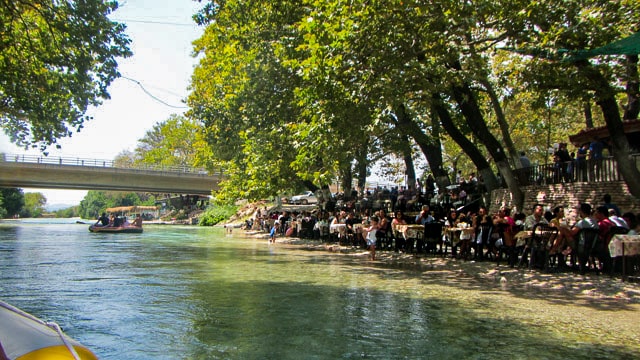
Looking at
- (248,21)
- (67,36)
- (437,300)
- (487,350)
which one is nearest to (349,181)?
(248,21)

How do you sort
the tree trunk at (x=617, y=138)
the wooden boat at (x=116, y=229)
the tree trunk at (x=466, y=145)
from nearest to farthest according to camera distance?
1. the tree trunk at (x=617, y=138)
2. the tree trunk at (x=466, y=145)
3. the wooden boat at (x=116, y=229)

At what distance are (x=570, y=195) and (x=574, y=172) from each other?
0.76 meters

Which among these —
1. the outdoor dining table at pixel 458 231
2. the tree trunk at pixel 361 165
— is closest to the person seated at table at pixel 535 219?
the outdoor dining table at pixel 458 231

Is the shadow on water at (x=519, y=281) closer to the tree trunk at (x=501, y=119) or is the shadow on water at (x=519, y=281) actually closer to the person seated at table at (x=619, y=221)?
the person seated at table at (x=619, y=221)

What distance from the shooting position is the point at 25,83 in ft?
56.0

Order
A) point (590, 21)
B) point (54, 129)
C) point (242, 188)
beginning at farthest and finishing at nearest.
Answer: point (242, 188) → point (54, 129) → point (590, 21)

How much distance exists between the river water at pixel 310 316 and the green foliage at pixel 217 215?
153ft

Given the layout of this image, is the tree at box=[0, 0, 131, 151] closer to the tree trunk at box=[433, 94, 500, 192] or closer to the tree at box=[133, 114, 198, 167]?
the tree trunk at box=[433, 94, 500, 192]

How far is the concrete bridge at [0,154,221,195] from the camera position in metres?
45.6

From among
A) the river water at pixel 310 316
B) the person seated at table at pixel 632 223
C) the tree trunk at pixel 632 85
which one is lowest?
Result: the river water at pixel 310 316

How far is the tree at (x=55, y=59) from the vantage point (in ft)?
48.4

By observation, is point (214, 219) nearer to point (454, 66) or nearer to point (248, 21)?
point (248, 21)

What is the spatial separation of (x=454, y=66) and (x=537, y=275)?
25.8 ft

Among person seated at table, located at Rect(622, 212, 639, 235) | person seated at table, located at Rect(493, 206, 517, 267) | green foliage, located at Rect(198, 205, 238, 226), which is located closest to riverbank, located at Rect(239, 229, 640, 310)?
person seated at table, located at Rect(493, 206, 517, 267)
